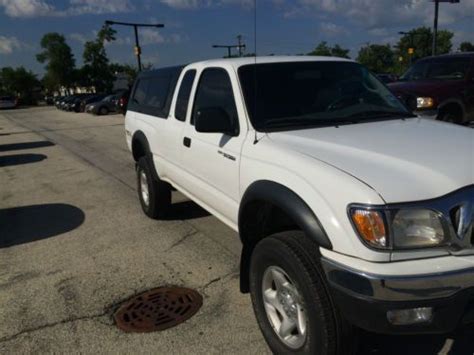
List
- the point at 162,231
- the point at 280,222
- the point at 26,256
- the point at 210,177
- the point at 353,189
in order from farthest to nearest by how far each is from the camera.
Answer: the point at 162,231
the point at 26,256
the point at 210,177
the point at 280,222
the point at 353,189

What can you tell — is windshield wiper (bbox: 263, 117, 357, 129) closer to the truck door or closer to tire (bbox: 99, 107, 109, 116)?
the truck door

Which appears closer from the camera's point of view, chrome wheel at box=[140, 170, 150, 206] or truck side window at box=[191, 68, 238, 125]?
truck side window at box=[191, 68, 238, 125]

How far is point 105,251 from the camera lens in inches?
197

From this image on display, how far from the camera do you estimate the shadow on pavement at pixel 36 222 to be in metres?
5.62

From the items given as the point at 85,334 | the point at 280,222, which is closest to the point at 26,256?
the point at 85,334

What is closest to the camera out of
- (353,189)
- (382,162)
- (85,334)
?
(353,189)

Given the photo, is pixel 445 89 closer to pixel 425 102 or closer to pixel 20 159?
pixel 425 102

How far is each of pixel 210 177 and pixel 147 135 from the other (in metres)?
1.88

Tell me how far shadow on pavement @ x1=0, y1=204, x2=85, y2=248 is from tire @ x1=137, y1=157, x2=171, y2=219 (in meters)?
0.95

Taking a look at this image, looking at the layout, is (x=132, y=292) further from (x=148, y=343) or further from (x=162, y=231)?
(x=162, y=231)

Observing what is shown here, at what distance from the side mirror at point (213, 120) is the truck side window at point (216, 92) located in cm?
14

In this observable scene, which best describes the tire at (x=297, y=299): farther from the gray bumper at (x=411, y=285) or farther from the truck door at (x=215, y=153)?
the truck door at (x=215, y=153)

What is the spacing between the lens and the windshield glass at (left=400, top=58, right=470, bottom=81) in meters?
9.18

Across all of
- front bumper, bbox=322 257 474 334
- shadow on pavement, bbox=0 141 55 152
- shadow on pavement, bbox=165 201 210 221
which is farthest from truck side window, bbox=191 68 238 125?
shadow on pavement, bbox=0 141 55 152
